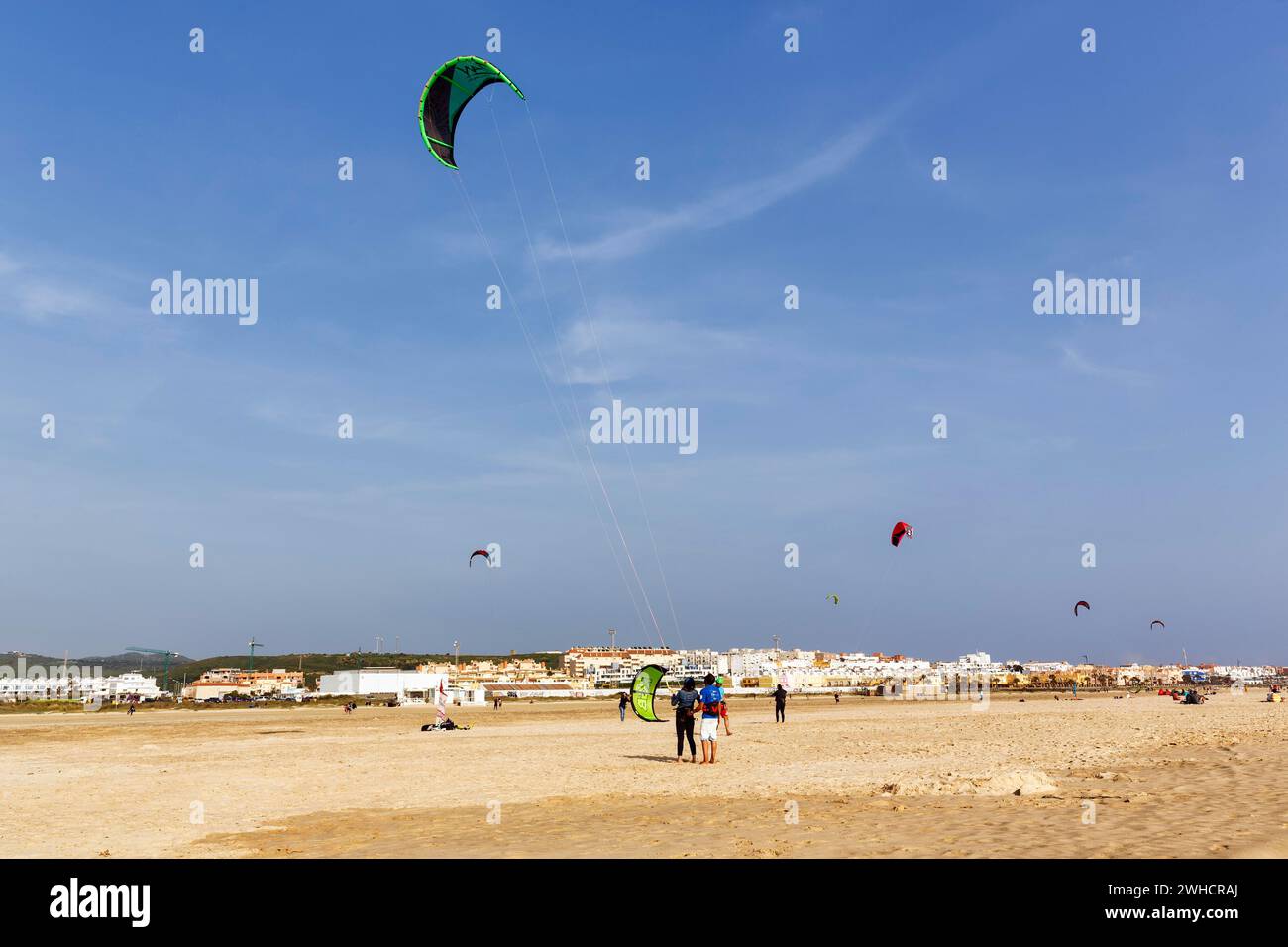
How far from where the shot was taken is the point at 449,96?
65.5 ft

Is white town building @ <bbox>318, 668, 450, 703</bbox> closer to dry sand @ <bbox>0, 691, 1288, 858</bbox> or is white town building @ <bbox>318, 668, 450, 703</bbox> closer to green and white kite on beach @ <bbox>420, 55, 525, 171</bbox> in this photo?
dry sand @ <bbox>0, 691, 1288, 858</bbox>

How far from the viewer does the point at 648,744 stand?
961 inches

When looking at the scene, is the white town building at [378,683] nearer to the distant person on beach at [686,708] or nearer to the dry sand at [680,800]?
the dry sand at [680,800]

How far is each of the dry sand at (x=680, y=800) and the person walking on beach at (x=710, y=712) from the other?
1.66 ft

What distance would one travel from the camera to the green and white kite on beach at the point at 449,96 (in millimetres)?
18844

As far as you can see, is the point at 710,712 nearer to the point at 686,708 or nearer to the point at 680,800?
the point at 686,708

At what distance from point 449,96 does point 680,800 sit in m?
15.1

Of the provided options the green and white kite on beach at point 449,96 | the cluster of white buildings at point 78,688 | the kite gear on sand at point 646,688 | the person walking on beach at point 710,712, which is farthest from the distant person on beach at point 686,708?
the cluster of white buildings at point 78,688

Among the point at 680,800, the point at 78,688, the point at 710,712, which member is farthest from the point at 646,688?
the point at 78,688

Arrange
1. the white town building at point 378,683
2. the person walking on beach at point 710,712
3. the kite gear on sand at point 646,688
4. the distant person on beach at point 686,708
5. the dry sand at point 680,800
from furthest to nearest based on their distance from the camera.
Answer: the white town building at point 378,683 < the kite gear on sand at point 646,688 < the distant person on beach at point 686,708 < the person walking on beach at point 710,712 < the dry sand at point 680,800

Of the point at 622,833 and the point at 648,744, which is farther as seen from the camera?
the point at 648,744

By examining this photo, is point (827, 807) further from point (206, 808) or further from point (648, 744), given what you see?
point (648, 744)
